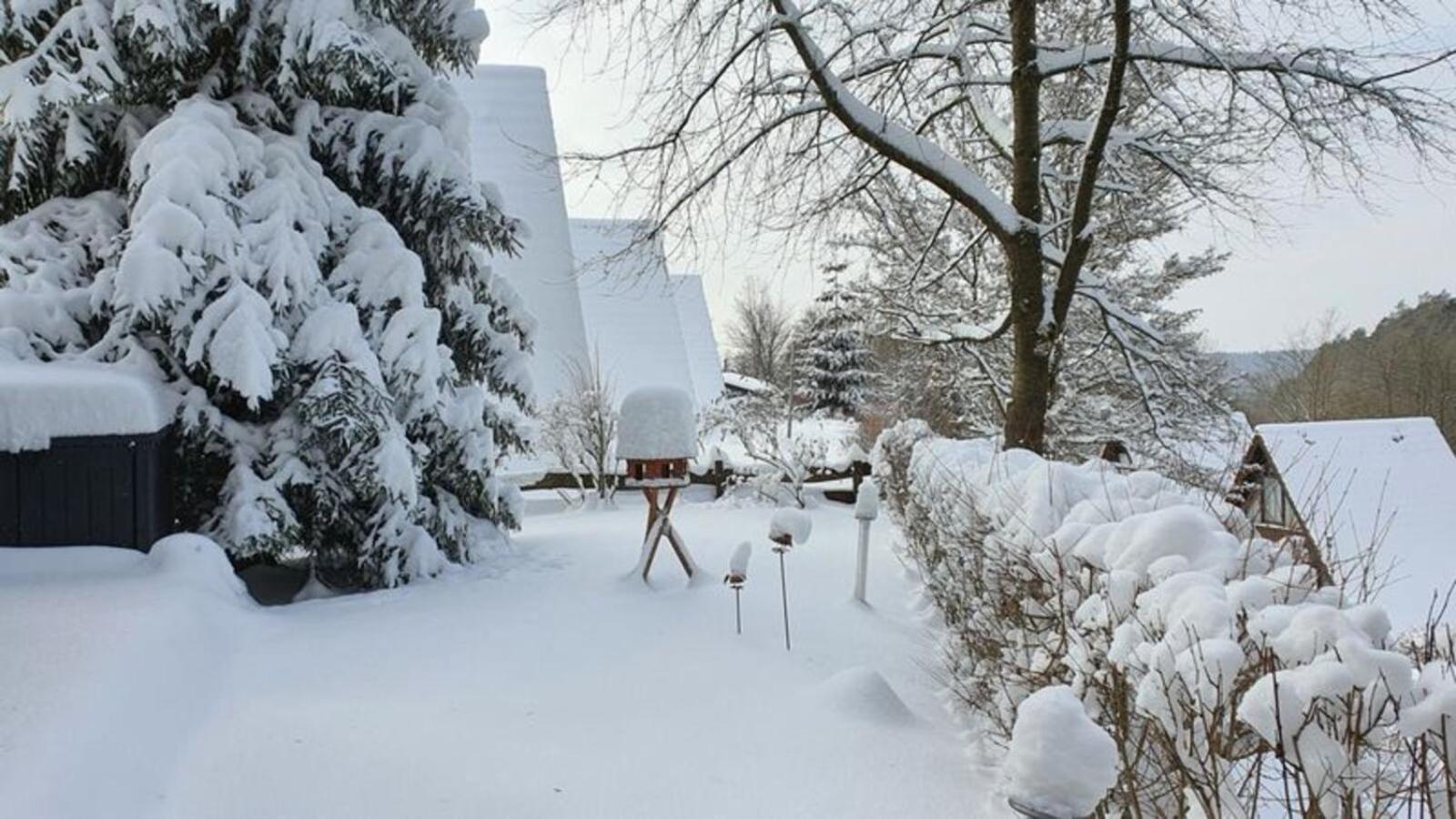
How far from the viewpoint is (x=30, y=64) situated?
4.90 meters

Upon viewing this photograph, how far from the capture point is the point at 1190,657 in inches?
61.3

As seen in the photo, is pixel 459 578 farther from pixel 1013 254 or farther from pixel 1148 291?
pixel 1148 291

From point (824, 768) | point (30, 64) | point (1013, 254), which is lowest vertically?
point (824, 768)

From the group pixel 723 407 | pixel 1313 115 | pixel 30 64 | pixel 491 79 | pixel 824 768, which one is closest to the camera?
pixel 824 768

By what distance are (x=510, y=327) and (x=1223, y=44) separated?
5.62 m

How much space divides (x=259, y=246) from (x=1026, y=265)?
17.6 feet

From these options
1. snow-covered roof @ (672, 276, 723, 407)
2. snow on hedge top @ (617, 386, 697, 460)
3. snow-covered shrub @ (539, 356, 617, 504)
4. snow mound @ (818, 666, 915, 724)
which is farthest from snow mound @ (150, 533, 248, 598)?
snow-covered roof @ (672, 276, 723, 407)

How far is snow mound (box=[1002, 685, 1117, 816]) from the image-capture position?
1400 millimetres

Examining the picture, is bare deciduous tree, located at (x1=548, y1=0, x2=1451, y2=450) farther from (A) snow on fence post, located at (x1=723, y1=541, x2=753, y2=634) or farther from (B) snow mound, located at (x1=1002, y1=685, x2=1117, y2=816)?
(B) snow mound, located at (x1=1002, y1=685, x2=1117, y2=816)

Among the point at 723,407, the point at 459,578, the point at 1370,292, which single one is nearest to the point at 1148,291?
the point at 1370,292

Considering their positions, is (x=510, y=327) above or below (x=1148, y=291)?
below

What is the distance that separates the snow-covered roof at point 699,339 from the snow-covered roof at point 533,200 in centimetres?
487

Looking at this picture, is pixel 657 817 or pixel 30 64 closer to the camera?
pixel 657 817

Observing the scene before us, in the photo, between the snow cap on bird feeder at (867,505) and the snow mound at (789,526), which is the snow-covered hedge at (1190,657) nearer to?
the snow mound at (789,526)
